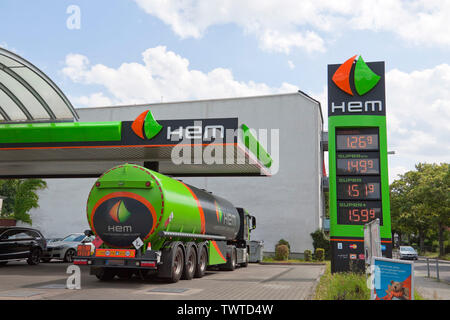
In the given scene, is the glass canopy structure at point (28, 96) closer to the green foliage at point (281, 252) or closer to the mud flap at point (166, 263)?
the mud flap at point (166, 263)

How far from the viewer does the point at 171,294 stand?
10219mm

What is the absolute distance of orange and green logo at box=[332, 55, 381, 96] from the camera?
16.2 metres

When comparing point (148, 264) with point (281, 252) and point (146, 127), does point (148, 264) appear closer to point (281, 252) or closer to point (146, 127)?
point (146, 127)

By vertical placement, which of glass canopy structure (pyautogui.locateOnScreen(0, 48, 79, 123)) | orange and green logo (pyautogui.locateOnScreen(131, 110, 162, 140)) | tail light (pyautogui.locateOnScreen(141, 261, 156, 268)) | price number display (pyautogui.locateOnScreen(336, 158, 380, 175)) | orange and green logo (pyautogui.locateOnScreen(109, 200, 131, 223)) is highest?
glass canopy structure (pyautogui.locateOnScreen(0, 48, 79, 123))

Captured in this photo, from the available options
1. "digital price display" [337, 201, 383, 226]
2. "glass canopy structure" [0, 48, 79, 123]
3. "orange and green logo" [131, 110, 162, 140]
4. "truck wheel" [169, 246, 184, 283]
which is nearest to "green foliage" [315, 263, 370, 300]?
"truck wheel" [169, 246, 184, 283]

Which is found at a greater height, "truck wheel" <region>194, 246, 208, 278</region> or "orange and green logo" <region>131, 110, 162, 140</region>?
"orange and green logo" <region>131, 110, 162, 140</region>

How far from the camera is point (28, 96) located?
1769 centimetres

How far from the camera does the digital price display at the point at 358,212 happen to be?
49.3 feet

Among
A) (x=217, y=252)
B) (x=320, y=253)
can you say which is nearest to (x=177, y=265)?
(x=217, y=252)

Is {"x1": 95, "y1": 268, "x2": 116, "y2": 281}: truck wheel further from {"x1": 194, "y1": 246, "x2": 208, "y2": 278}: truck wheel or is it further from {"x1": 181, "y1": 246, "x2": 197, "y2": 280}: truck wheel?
{"x1": 194, "y1": 246, "x2": 208, "y2": 278}: truck wheel

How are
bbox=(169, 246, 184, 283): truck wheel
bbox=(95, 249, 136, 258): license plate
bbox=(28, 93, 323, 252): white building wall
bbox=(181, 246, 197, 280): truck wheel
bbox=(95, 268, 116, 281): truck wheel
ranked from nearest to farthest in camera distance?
bbox=(95, 249, 136, 258): license plate < bbox=(169, 246, 184, 283): truck wheel < bbox=(95, 268, 116, 281): truck wheel < bbox=(181, 246, 197, 280): truck wheel < bbox=(28, 93, 323, 252): white building wall

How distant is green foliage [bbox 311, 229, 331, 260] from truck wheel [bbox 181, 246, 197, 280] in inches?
757
